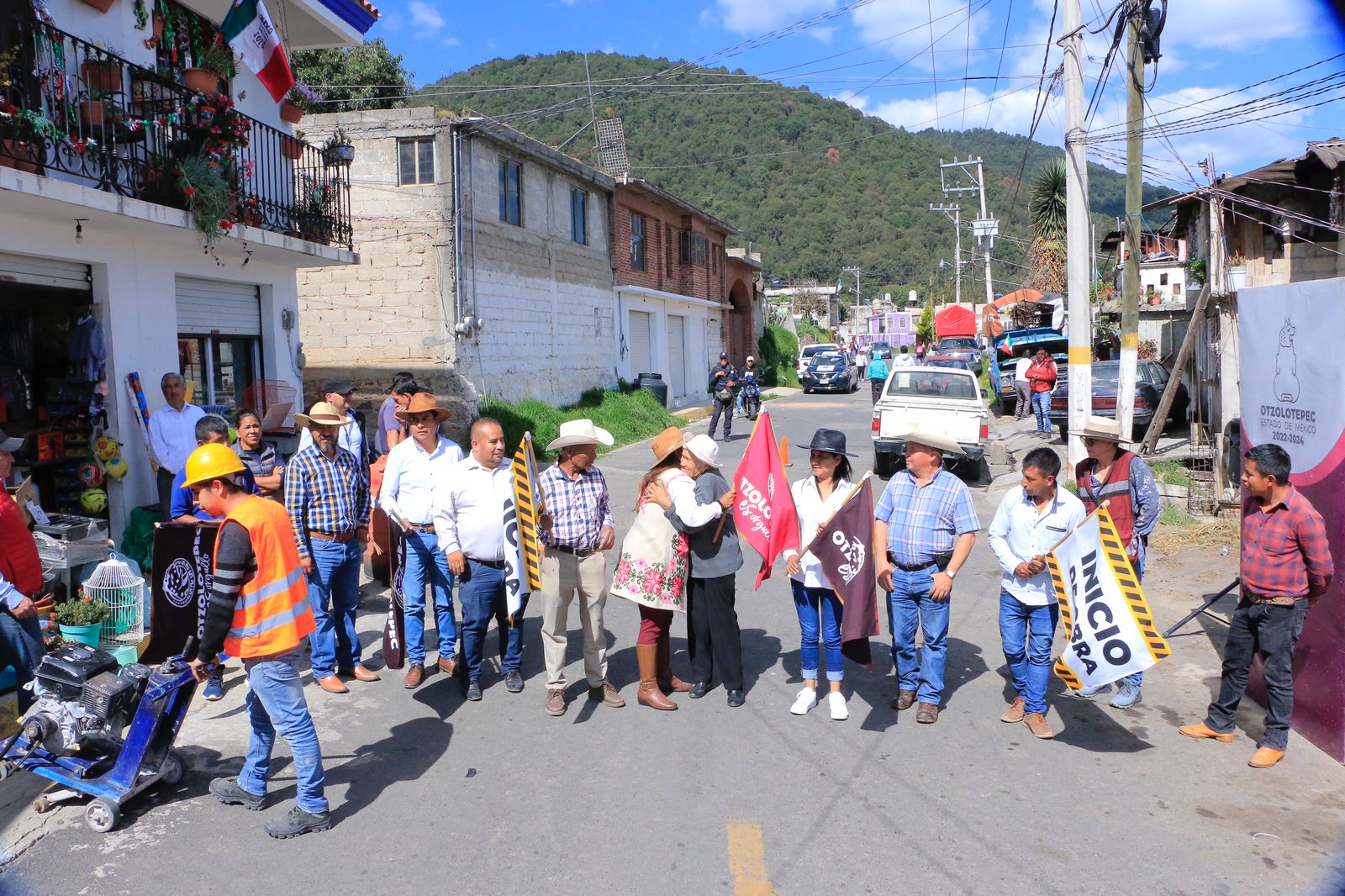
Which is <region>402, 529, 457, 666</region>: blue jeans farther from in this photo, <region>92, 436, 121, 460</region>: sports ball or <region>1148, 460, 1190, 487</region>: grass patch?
<region>1148, 460, 1190, 487</region>: grass patch

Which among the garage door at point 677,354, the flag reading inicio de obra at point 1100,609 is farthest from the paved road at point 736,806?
the garage door at point 677,354

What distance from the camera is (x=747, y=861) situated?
411 cm

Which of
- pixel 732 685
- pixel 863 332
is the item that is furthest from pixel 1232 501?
pixel 863 332

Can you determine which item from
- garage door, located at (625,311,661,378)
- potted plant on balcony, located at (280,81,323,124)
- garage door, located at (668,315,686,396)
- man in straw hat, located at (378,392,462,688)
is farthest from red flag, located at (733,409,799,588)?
garage door, located at (668,315,686,396)

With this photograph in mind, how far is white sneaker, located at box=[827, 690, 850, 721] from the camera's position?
5.67m

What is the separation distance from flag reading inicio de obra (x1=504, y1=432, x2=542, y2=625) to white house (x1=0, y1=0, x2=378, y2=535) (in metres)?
4.36

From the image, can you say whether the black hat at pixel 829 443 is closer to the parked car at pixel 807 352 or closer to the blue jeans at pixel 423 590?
the blue jeans at pixel 423 590

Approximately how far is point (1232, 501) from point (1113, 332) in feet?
56.0

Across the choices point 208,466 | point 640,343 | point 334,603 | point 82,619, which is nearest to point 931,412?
point 334,603

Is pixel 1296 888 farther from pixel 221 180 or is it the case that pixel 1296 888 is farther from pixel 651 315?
pixel 651 315

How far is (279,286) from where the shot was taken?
12.2 metres

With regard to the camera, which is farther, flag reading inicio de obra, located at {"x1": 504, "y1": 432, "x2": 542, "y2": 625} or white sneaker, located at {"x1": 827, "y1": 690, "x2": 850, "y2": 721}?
flag reading inicio de obra, located at {"x1": 504, "y1": 432, "x2": 542, "y2": 625}

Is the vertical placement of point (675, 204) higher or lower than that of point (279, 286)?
higher

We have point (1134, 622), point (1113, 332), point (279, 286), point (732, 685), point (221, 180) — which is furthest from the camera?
point (1113, 332)
